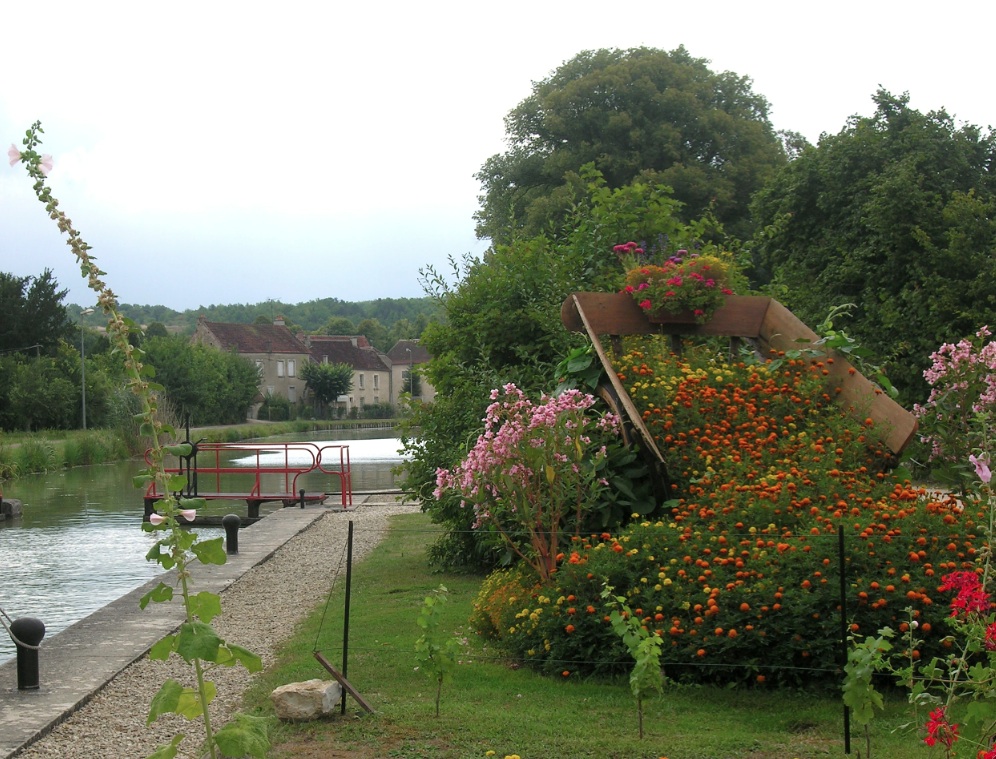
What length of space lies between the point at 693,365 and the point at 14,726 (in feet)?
19.9

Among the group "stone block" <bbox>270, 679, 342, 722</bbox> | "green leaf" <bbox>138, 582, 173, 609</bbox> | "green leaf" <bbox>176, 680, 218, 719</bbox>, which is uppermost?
"green leaf" <bbox>138, 582, 173, 609</bbox>

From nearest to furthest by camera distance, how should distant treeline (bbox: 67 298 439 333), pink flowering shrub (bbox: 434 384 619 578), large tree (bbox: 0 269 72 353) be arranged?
pink flowering shrub (bbox: 434 384 619 578)
large tree (bbox: 0 269 72 353)
distant treeline (bbox: 67 298 439 333)

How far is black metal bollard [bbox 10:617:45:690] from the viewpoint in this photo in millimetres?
6547

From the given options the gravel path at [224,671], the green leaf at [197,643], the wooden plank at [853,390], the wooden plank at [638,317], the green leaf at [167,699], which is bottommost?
the gravel path at [224,671]

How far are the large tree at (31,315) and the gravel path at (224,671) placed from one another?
4354cm

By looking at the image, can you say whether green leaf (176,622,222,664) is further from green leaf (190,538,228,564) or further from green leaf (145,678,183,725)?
green leaf (190,538,228,564)

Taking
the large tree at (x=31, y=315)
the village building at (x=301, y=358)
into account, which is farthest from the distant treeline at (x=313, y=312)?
the large tree at (x=31, y=315)

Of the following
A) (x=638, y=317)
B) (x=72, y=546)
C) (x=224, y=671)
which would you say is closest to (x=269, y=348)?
(x=72, y=546)

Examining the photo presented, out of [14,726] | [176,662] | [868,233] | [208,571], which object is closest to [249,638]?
[176,662]

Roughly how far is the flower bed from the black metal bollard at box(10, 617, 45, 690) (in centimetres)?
298

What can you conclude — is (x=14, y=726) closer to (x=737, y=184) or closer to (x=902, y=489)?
(x=902, y=489)

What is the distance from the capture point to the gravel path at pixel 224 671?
18.4ft

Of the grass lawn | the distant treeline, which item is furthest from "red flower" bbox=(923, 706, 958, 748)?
the distant treeline

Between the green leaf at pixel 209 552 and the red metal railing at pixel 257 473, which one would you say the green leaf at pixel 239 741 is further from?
the red metal railing at pixel 257 473
